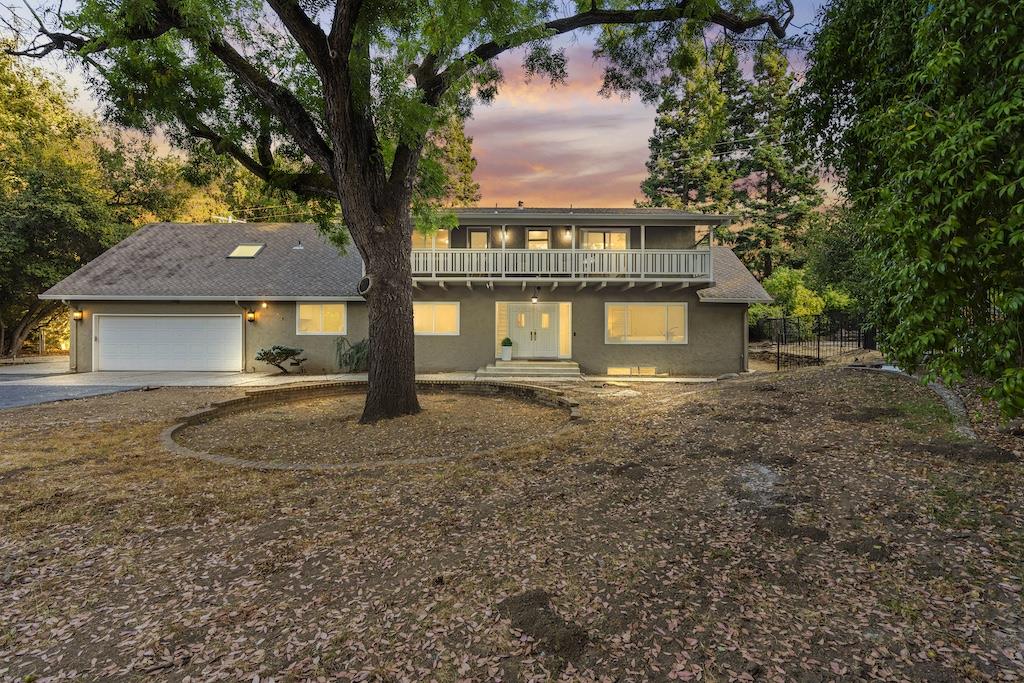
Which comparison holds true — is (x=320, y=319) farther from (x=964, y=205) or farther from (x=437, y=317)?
(x=964, y=205)

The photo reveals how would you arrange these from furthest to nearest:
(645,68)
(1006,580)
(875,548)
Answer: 1. (645,68)
2. (875,548)
3. (1006,580)

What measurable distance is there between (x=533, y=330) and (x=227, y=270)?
11095 mm

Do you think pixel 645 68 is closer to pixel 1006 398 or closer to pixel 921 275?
pixel 921 275

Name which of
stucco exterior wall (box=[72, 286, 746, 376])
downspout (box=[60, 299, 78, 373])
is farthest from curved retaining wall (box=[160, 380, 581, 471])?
downspout (box=[60, 299, 78, 373])

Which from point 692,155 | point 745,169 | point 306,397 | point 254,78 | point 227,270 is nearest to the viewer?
point 254,78

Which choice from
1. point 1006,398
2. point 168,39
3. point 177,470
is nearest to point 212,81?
point 168,39

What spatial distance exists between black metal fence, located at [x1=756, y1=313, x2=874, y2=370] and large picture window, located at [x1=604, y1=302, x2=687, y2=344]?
3.80m

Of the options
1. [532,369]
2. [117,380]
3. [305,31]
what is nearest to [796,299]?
[532,369]

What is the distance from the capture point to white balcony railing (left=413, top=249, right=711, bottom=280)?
581 inches

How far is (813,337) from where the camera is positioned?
21203 millimetres

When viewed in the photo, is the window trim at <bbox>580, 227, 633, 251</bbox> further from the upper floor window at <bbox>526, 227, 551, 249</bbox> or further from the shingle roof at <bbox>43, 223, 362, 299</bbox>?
the shingle roof at <bbox>43, 223, 362, 299</bbox>

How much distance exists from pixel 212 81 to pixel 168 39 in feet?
2.53

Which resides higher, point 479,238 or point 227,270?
point 479,238

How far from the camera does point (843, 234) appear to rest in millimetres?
19312
